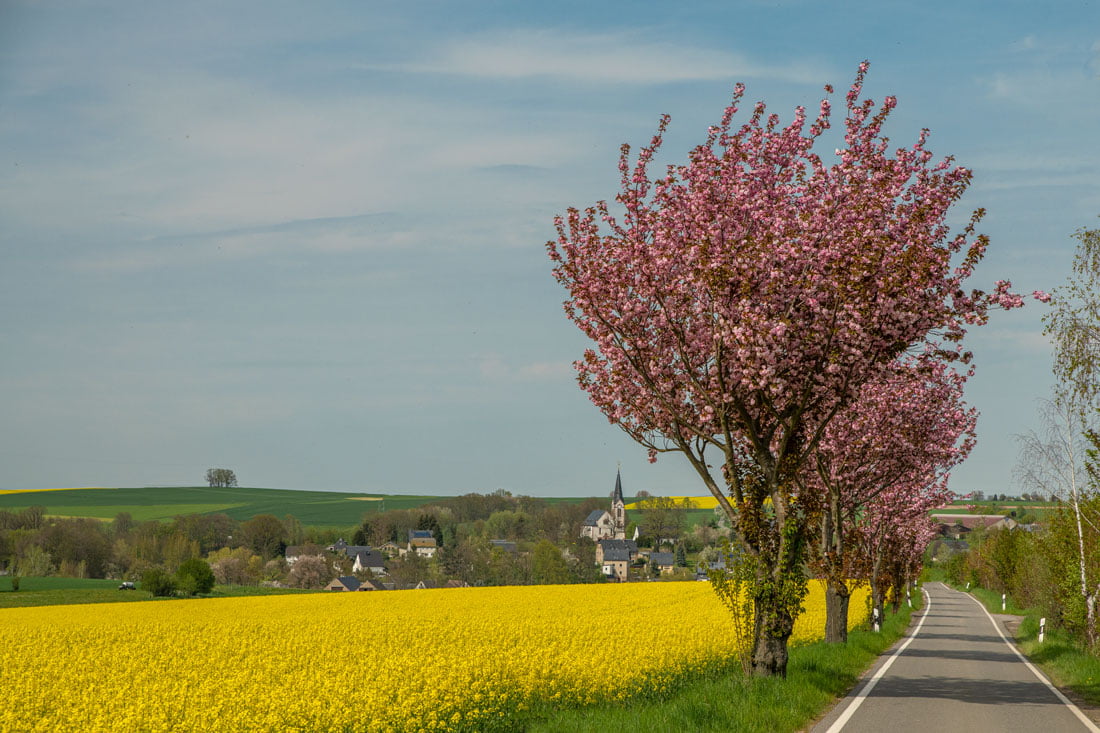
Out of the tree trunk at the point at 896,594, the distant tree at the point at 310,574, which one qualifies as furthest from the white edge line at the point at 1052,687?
the distant tree at the point at 310,574

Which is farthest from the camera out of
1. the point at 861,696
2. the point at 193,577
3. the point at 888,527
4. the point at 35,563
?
the point at 35,563

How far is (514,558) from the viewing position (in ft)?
410

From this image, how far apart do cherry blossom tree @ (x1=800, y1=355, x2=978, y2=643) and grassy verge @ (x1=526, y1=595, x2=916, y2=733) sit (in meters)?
8.42

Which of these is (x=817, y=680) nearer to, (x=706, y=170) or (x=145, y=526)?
(x=706, y=170)

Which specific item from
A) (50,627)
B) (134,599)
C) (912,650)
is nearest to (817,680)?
(912,650)

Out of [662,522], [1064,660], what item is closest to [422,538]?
[662,522]

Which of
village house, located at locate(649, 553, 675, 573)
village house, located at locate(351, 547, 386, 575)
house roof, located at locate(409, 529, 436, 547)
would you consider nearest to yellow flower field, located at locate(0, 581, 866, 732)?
village house, located at locate(351, 547, 386, 575)

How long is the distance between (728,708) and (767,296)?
698 centimetres

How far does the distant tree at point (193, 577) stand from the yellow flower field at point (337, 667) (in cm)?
2816

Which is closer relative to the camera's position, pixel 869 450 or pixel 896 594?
pixel 869 450

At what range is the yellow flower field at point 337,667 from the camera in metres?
15.0

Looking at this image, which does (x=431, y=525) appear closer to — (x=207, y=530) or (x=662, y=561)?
(x=662, y=561)

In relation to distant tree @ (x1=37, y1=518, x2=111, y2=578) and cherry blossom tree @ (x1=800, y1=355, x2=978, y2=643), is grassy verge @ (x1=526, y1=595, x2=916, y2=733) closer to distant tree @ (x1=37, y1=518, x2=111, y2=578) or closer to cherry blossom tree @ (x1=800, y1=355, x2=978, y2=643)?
cherry blossom tree @ (x1=800, y1=355, x2=978, y2=643)

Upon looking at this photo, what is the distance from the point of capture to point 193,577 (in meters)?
71.7
